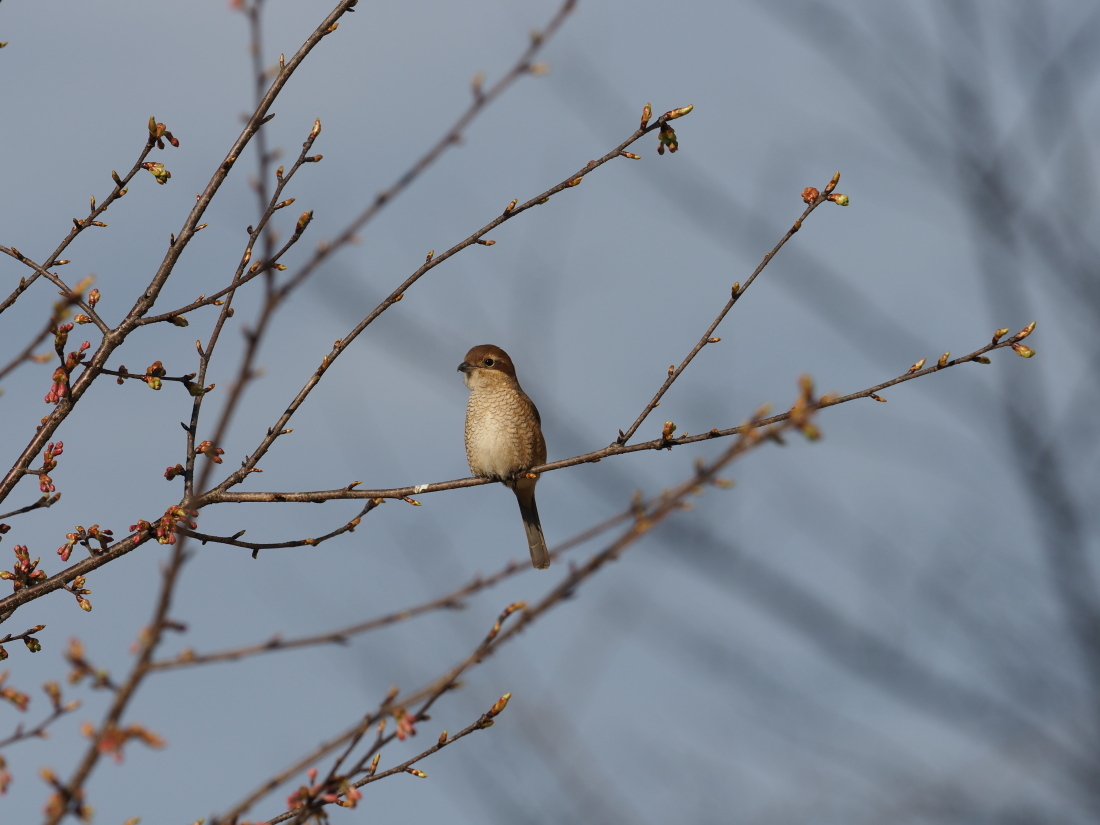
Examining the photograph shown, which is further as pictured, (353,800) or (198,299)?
(198,299)

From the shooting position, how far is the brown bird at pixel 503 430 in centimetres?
770

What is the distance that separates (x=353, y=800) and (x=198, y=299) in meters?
2.20

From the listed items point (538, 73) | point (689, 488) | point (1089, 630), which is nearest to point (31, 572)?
point (538, 73)

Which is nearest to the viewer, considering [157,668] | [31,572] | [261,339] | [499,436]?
[261,339]

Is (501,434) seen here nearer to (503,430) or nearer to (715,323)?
(503,430)

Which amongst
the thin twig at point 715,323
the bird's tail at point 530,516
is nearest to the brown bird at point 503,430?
the bird's tail at point 530,516

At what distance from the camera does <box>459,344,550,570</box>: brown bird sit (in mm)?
7703

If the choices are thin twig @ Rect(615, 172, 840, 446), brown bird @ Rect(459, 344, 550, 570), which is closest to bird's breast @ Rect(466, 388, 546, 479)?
brown bird @ Rect(459, 344, 550, 570)

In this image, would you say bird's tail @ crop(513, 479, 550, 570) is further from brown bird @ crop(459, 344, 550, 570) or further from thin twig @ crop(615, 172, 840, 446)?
thin twig @ crop(615, 172, 840, 446)

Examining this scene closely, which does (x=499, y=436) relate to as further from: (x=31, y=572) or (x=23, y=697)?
(x=23, y=697)

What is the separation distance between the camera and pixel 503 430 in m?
7.75

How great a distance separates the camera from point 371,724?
2.11m

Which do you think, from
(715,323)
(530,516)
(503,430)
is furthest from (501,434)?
(715,323)

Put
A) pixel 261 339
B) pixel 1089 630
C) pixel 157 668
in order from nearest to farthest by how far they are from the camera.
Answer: pixel 261 339 < pixel 157 668 < pixel 1089 630
